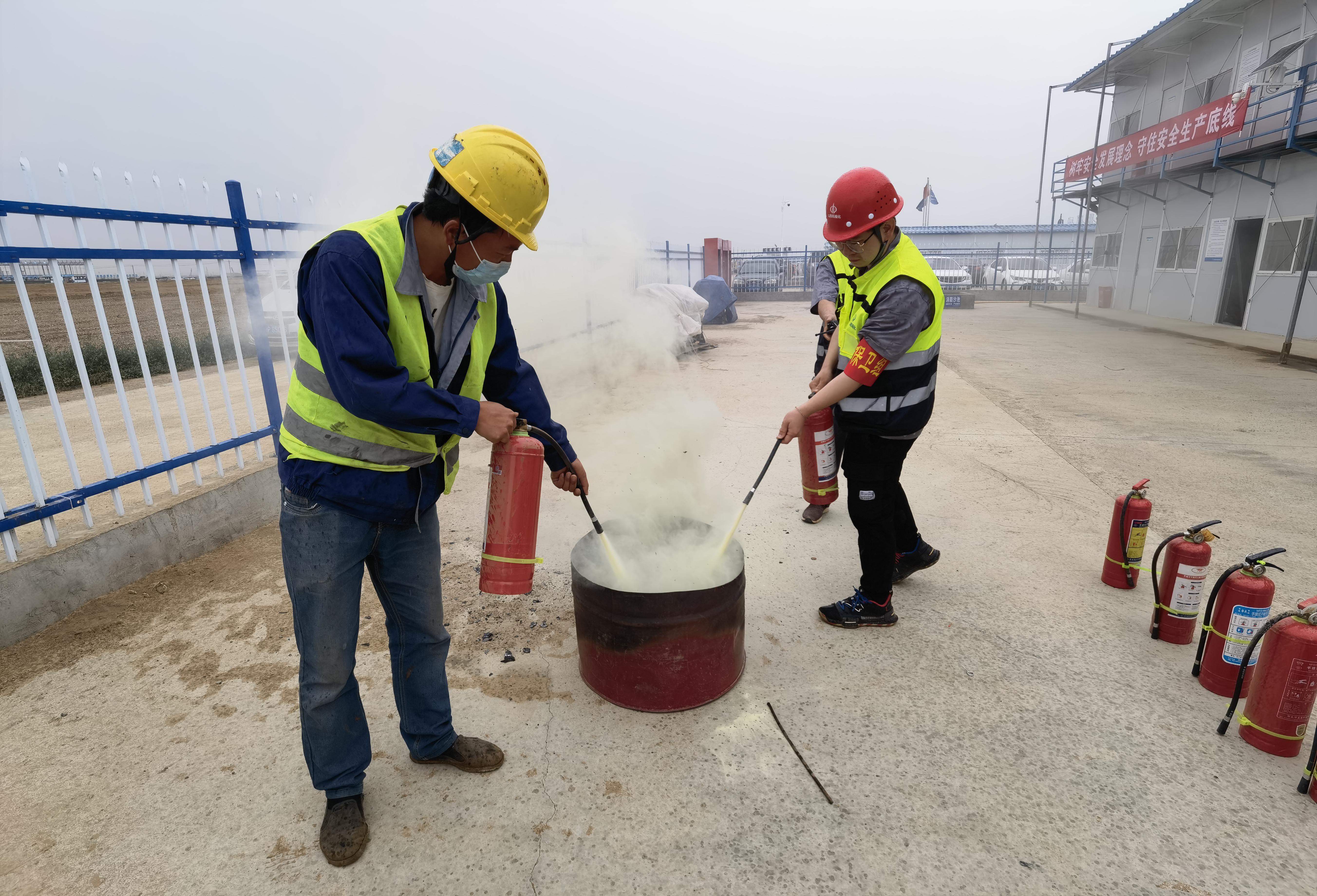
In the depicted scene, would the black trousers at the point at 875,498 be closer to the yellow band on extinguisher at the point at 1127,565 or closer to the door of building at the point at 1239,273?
the yellow band on extinguisher at the point at 1127,565

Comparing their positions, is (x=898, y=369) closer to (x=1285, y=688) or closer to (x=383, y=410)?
(x=1285, y=688)

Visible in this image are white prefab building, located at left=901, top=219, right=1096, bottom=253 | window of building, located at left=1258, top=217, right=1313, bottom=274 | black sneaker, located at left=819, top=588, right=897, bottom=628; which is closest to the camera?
black sneaker, located at left=819, top=588, right=897, bottom=628

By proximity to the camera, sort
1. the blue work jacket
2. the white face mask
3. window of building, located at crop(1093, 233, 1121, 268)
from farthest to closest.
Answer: window of building, located at crop(1093, 233, 1121, 268)
the white face mask
the blue work jacket

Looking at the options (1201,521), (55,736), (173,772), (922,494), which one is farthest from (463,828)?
(1201,521)

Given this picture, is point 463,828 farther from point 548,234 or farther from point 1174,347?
point 1174,347

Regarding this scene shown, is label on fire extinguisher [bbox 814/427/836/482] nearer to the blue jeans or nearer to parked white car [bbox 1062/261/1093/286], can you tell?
the blue jeans

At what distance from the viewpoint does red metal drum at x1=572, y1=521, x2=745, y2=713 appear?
239 cm

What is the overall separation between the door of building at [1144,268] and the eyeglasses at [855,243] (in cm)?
1992

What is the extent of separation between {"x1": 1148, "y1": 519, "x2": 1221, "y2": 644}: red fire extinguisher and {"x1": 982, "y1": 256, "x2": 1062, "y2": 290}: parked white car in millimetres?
26628

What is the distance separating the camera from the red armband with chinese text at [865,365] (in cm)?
271

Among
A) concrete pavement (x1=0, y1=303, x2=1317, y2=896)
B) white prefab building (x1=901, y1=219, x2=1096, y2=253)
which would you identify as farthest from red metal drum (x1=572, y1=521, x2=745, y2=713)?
white prefab building (x1=901, y1=219, x2=1096, y2=253)

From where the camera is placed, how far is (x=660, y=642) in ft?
7.95

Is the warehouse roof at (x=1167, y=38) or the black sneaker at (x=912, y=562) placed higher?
the warehouse roof at (x=1167, y=38)

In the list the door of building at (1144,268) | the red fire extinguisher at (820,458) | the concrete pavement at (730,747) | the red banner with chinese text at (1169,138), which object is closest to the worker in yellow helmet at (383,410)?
the concrete pavement at (730,747)
